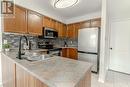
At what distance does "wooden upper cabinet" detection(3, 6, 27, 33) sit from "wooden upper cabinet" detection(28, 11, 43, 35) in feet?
0.57

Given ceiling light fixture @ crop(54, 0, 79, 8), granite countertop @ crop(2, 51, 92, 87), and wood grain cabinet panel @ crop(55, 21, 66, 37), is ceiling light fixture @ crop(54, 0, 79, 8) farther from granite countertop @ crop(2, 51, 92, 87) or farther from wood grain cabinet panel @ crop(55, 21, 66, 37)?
wood grain cabinet panel @ crop(55, 21, 66, 37)

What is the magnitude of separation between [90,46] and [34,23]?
84.1 inches

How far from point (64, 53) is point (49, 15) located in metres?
1.68

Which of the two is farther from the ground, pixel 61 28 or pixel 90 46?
pixel 61 28

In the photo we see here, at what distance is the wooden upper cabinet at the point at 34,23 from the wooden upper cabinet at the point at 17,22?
0.57 feet

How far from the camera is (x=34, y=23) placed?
10.0ft

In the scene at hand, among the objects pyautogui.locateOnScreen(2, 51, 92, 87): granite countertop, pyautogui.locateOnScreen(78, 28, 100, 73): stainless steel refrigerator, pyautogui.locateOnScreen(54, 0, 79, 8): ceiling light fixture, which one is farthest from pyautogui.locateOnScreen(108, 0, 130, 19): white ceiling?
pyautogui.locateOnScreen(2, 51, 92, 87): granite countertop

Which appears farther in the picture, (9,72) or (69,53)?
(69,53)

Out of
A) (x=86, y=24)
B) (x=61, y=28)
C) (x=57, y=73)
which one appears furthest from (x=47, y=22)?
(x=57, y=73)

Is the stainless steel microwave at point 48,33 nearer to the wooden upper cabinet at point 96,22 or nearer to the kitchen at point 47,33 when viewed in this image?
the kitchen at point 47,33

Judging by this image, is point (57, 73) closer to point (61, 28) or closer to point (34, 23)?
point (34, 23)

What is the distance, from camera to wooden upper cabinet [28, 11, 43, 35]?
115 inches

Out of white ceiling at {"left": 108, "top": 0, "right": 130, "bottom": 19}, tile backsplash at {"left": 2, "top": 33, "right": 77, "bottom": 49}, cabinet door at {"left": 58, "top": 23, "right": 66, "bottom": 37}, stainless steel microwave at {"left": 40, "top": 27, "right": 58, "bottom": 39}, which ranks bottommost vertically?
tile backsplash at {"left": 2, "top": 33, "right": 77, "bottom": 49}

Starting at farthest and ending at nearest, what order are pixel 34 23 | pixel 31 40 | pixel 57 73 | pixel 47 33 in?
1. pixel 47 33
2. pixel 31 40
3. pixel 34 23
4. pixel 57 73
